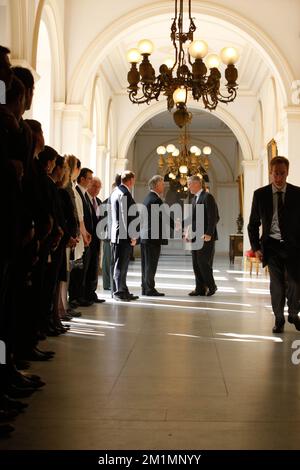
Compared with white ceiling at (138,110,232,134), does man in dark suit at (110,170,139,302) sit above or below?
below

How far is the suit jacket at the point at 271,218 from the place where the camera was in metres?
6.11

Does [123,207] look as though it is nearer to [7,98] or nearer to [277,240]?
[277,240]

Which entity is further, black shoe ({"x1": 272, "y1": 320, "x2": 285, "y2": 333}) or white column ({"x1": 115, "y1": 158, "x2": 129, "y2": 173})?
white column ({"x1": 115, "y1": 158, "x2": 129, "y2": 173})

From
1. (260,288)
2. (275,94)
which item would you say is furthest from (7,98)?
(275,94)

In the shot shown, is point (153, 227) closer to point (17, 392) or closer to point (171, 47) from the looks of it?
point (17, 392)

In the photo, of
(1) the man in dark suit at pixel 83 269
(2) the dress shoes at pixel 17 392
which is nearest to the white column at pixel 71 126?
(1) the man in dark suit at pixel 83 269

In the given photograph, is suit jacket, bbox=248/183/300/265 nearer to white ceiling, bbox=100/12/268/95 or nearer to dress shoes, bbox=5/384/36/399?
dress shoes, bbox=5/384/36/399

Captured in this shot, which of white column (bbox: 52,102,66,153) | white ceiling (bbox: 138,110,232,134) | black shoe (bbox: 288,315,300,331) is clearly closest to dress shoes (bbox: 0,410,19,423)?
black shoe (bbox: 288,315,300,331)

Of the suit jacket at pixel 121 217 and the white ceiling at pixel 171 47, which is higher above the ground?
the white ceiling at pixel 171 47

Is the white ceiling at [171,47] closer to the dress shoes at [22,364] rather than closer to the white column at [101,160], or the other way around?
the white column at [101,160]

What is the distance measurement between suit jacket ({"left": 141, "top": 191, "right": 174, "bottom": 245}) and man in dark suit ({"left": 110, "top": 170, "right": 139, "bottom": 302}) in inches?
35.2

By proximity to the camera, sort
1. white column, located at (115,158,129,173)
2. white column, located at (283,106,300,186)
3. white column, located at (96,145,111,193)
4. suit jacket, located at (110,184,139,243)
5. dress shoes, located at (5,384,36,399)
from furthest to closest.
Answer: white column, located at (115,158,129,173), white column, located at (96,145,111,193), white column, located at (283,106,300,186), suit jacket, located at (110,184,139,243), dress shoes, located at (5,384,36,399)

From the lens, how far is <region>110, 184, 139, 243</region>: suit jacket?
28.9ft

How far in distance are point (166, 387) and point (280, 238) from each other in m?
2.59
